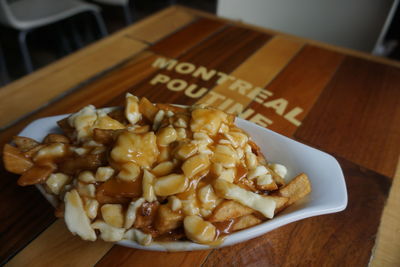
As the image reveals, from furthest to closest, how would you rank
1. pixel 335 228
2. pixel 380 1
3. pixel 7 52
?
pixel 7 52
pixel 380 1
pixel 335 228

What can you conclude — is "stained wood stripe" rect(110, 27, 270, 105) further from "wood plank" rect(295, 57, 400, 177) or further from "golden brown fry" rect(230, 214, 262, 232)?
"golden brown fry" rect(230, 214, 262, 232)

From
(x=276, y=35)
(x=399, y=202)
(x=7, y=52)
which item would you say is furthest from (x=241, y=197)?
(x=7, y=52)

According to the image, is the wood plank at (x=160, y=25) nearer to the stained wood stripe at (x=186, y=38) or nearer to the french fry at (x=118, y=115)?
the stained wood stripe at (x=186, y=38)

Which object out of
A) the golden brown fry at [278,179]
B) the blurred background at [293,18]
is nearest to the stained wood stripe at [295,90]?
the golden brown fry at [278,179]

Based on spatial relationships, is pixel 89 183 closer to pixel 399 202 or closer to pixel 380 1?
pixel 399 202

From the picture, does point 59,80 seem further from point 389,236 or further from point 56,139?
point 389,236

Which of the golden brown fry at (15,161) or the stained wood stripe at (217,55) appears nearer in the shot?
the golden brown fry at (15,161)

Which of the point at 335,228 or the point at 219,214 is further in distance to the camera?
the point at 335,228
